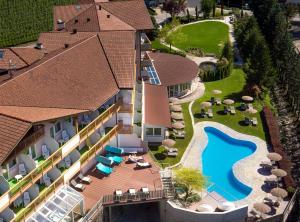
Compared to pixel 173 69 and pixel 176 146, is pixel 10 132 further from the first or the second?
pixel 173 69

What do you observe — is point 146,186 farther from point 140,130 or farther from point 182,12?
point 182,12

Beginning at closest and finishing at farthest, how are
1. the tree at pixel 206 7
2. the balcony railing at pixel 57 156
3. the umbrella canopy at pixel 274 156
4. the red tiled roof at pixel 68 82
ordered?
1. the balcony railing at pixel 57 156
2. the red tiled roof at pixel 68 82
3. the umbrella canopy at pixel 274 156
4. the tree at pixel 206 7

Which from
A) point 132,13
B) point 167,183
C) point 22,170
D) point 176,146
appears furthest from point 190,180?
point 132,13

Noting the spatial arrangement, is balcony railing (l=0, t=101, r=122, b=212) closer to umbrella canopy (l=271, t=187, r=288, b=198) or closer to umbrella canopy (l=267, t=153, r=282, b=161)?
umbrella canopy (l=267, t=153, r=282, b=161)

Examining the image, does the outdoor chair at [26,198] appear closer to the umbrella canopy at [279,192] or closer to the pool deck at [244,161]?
the pool deck at [244,161]

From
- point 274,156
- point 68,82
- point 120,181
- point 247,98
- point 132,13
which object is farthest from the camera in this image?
point 247,98

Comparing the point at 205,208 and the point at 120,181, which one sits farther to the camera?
the point at 120,181

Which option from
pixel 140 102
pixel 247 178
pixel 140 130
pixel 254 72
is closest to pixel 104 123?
pixel 140 130

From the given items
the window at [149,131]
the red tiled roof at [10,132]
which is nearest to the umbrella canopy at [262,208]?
the window at [149,131]
